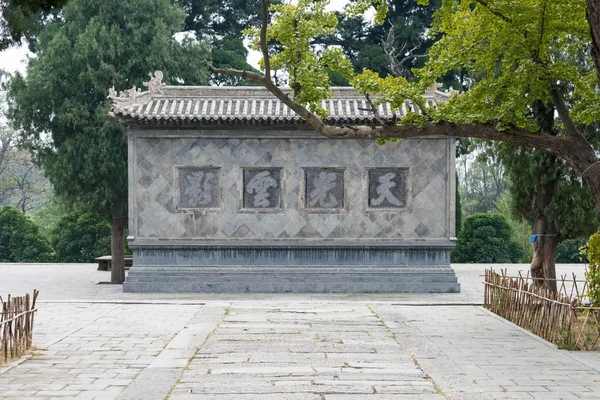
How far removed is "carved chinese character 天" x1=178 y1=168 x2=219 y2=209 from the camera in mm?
16984

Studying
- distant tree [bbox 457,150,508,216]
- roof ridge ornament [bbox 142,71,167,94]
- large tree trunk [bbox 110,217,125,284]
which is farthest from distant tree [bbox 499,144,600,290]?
distant tree [bbox 457,150,508,216]

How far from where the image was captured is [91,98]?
18953mm

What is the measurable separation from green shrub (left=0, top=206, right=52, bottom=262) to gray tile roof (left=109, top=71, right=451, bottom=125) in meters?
12.5

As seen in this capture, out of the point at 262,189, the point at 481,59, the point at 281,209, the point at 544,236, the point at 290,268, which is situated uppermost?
the point at 481,59

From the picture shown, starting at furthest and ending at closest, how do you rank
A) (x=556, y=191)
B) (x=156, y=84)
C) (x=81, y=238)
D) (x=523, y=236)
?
(x=523, y=236)
(x=81, y=238)
(x=156, y=84)
(x=556, y=191)

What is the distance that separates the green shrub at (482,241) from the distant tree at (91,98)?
12.4m

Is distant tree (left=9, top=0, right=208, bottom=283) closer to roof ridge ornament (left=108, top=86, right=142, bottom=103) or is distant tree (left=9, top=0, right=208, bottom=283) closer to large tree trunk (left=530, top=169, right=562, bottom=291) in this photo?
roof ridge ornament (left=108, top=86, right=142, bottom=103)

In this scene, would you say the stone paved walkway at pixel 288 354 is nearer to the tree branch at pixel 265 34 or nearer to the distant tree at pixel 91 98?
the tree branch at pixel 265 34

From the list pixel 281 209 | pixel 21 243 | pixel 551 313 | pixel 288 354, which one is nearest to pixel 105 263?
pixel 21 243

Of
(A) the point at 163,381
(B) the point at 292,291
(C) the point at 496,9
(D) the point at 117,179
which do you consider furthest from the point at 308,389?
(D) the point at 117,179

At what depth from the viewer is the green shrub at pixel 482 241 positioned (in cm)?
2727

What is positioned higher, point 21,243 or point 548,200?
point 548,200

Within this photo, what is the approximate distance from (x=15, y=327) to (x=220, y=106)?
943 cm

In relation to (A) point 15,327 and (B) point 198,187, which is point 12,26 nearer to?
(A) point 15,327
